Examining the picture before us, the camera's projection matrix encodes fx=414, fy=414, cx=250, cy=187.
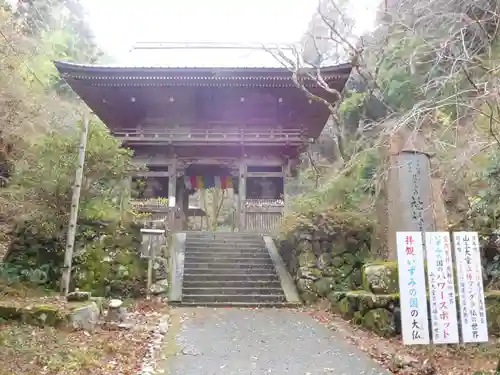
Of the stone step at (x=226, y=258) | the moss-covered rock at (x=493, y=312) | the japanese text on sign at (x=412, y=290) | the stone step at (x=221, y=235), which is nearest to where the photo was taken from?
the japanese text on sign at (x=412, y=290)

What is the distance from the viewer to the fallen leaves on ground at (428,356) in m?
4.53

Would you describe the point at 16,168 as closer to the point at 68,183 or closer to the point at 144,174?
the point at 68,183

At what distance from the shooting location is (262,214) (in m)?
15.0

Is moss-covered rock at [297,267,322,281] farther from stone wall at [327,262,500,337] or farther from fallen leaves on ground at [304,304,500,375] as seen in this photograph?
fallen leaves on ground at [304,304,500,375]

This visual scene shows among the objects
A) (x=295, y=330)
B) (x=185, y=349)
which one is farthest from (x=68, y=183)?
(x=295, y=330)

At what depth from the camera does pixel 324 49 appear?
3216cm

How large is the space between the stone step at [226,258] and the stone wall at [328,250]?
1.22 metres

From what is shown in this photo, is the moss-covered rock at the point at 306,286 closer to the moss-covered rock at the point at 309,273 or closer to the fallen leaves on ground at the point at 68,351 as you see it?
the moss-covered rock at the point at 309,273

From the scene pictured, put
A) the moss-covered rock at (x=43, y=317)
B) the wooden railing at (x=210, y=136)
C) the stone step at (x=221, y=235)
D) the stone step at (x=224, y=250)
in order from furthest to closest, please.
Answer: the wooden railing at (x=210, y=136) → the stone step at (x=221, y=235) → the stone step at (x=224, y=250) → the moss-covered rock at (x=43, y=317)

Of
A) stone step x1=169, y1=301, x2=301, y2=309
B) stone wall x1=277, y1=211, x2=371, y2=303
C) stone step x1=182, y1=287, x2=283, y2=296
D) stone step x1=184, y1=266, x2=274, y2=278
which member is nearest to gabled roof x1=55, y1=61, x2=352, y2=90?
stone wall x1=277, y1=211, x2=371, y2=303

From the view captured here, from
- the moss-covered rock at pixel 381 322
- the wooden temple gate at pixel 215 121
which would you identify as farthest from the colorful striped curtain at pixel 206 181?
the moss-covered rock at pixel 381 322

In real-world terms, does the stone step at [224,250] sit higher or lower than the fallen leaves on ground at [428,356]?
higher

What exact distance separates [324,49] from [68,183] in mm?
27536

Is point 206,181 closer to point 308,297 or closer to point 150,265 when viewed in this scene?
point 150,265
